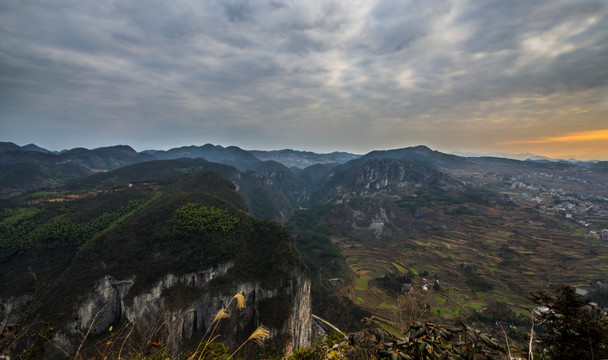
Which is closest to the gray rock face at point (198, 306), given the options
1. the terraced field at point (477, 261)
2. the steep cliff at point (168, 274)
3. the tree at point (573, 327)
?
the steep cliff at point (168, 274)

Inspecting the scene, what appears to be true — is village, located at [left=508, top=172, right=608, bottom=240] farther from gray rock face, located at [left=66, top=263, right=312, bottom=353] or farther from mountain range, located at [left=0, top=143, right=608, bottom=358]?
gray rock face, located at [left=66, top=263, right=312, bottom=353]

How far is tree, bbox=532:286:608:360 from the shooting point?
631 cm

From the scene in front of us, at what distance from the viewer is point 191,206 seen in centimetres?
6344

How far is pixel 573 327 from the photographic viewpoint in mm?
6508

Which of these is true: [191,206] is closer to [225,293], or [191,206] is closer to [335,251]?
[225,293]

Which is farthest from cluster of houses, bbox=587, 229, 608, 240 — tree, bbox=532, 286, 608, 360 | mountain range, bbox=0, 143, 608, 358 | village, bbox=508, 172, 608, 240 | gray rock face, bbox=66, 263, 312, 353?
tree, bbox=532, 286, 608, 360

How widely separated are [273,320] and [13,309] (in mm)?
48413

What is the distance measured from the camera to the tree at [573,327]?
20.7 ft

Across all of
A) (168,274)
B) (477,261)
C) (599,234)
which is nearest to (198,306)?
(168,274)

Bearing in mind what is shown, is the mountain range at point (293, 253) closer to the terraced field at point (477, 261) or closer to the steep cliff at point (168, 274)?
the steep cliff at point (168, 274)

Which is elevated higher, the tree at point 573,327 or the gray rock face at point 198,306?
the tree at point 573,327

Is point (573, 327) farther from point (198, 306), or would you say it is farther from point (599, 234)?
point (599, 234)

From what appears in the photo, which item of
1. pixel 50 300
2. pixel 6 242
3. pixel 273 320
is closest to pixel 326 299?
pixel 273 320

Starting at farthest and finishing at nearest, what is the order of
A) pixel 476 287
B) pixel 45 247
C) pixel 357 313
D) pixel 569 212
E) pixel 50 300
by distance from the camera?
pixel 569 212 < pixel 476 287 < pixel 357 313 < pixel 45 247 < pixel 50 300
